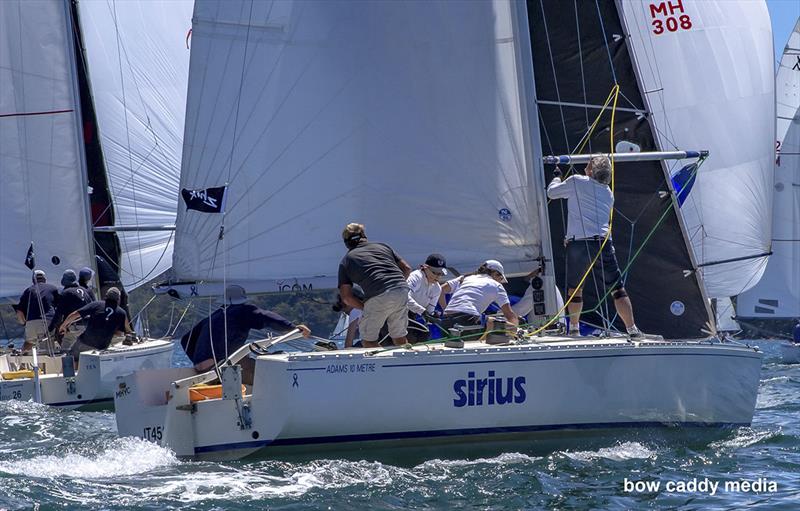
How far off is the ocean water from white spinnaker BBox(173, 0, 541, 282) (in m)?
2.31

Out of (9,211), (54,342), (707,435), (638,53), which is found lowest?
(707,435)

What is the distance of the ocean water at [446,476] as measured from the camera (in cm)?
741

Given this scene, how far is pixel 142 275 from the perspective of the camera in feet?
69.1

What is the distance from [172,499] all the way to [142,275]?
46.1 ft

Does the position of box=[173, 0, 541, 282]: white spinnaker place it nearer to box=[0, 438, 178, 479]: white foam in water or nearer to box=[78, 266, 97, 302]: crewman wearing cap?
box=[0, 438, 178, 479]: white foam in water

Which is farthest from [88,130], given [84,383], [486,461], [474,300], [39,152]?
[486,461]

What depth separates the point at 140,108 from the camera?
2134 centimetres

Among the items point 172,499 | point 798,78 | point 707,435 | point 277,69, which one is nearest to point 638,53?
point 277,69

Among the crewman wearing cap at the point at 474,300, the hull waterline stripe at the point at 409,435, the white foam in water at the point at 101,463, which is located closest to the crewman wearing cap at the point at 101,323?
the white foam in water at the point at 101,463

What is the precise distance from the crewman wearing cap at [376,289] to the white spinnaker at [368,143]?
1.68 metres

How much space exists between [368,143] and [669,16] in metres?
10.7

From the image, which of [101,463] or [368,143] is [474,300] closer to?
[368,143]

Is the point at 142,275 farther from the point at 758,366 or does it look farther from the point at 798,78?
the point at 798,78

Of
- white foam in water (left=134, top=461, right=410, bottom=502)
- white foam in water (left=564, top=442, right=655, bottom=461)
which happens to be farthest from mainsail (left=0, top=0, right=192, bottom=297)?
white foam in water (left=564, top=442, right=655, bottom=461)
